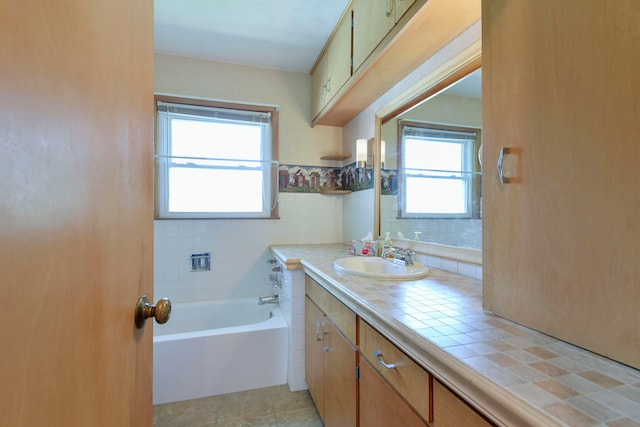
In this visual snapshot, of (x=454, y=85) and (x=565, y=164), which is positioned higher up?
(x=454, y=85)

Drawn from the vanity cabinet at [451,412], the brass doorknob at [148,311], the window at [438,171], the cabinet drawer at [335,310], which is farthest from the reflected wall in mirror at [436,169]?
the brass doorknob at [148,311]

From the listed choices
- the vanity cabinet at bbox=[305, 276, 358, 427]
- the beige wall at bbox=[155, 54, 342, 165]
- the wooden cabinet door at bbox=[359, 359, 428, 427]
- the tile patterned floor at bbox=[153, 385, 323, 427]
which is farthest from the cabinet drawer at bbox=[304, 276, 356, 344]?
the beige wall at bbox=[155, 54, 342, 165]

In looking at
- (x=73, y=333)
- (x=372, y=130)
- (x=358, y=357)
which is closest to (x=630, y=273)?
(x=358, y=357)

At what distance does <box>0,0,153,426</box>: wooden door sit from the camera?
0.30 meters

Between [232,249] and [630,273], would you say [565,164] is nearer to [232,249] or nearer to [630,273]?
[630,273]

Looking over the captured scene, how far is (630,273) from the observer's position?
509 mm

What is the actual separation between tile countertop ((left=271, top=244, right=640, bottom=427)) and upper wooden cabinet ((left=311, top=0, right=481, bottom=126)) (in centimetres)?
105

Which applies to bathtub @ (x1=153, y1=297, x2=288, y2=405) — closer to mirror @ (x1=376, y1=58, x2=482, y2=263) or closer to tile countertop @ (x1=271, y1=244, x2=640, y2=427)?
mirror @ (x1=376, y1=58, x2=482, y2=263)

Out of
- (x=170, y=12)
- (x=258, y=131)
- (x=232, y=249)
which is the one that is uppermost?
(x=170, y=12)

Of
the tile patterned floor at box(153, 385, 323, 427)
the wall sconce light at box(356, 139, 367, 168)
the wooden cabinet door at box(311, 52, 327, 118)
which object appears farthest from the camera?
the wooden cabinet door at box(311, 52, 327, 118)

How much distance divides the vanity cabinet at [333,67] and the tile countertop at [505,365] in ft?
4.64

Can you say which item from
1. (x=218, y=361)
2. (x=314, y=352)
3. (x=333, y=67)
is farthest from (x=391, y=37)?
(x=218, y=361)

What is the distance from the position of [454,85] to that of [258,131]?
5.56ft

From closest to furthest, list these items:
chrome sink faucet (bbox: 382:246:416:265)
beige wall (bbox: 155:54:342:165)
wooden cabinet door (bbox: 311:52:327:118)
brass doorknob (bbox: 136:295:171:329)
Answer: brass doorknob (bbox: 136:295:171:329)
chrome sink faucet (bbox: 382:246:416:265)
wooden cabinet door (bbox: 311:52:327:118)
beige wall (bbox: 155:54:342:165)
